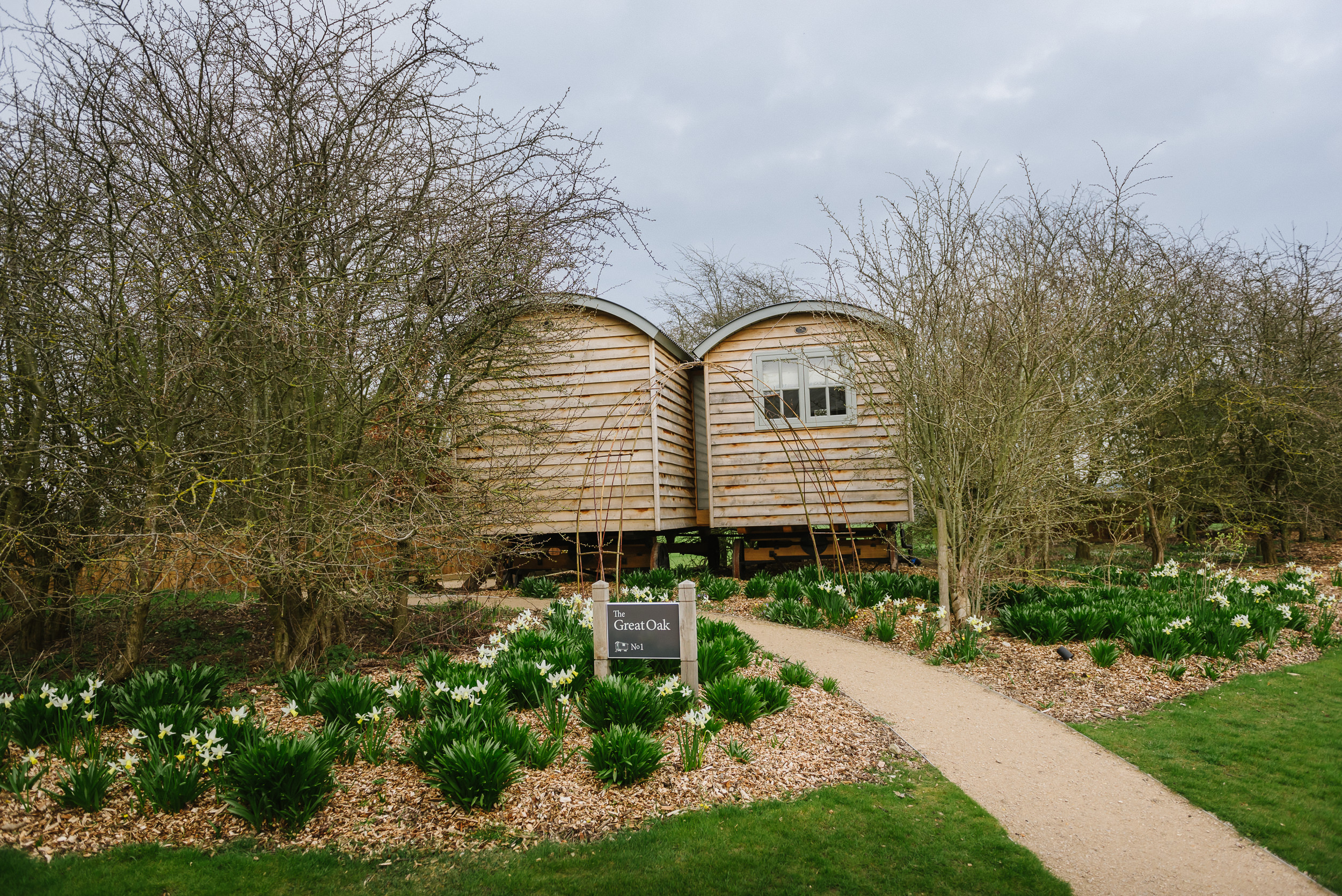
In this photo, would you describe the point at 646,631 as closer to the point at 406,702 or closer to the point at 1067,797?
the point at 406,702

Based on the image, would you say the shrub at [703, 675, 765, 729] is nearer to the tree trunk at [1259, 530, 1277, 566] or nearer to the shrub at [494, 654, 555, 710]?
the shrub at [494, 654, 555, 710]

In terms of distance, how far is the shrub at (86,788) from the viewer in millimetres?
4090

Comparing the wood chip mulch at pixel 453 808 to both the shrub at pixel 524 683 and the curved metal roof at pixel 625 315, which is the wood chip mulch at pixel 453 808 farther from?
the curved metal roof at pixel 625 315

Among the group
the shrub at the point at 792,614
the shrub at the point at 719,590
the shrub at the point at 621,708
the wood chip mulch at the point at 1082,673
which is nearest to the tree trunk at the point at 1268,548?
the wood chip mulch at the point at 1082,673

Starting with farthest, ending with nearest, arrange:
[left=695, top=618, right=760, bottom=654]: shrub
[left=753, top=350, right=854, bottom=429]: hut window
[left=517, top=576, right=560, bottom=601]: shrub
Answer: [left=753, top=350, right=854, bottom=429]: hut window → [left=517, top=576, right=560, bottom=601]: shrub → [left=695, top=618, right=760, bottom=654]: shrub

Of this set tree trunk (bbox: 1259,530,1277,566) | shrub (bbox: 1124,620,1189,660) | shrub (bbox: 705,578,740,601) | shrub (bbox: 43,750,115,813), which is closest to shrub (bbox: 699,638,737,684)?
shrub (bbox: 43,750,115,813)

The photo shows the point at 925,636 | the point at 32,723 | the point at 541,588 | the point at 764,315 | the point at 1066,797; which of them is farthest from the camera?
the point at 764,315

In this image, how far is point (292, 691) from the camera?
5664mm

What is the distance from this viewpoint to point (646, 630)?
229 inches

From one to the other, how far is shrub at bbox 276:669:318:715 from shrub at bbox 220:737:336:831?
1.28 metres

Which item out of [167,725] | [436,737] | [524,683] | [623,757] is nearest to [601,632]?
[524,683]

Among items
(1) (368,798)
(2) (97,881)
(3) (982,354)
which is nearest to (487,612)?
(1) (368,798)

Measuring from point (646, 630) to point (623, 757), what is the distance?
1.45 m

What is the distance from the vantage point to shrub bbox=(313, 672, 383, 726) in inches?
201
